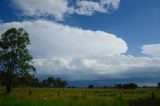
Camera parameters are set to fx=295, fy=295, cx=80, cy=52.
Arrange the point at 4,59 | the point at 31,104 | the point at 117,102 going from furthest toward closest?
Result: the point at 4,59 < the point at 117,102 < the point at 31,104

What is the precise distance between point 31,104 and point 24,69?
28268 millimetres

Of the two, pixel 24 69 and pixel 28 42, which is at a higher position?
pixel 28 42

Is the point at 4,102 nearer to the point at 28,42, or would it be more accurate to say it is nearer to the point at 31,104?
the point at 31,104

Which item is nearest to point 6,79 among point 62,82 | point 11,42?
point 11,42

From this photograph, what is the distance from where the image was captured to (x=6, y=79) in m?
46.7

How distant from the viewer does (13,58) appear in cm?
4700

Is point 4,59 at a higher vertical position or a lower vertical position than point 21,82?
higher

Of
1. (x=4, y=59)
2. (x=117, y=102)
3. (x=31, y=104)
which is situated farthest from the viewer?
(x=4, y=59)

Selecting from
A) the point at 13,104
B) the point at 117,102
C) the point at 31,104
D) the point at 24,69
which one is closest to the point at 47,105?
the point at 31,104

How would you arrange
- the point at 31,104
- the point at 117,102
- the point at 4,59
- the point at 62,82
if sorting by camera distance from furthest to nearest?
the point at 62,82 → the point at 4,59 → the point at 117,102 → the point at 31,104

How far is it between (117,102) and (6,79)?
29.2m

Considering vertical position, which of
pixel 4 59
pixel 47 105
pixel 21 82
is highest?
pixel 4 59

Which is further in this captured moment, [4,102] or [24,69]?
[24,69]

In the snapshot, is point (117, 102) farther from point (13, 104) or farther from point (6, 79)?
point (6, 79)
